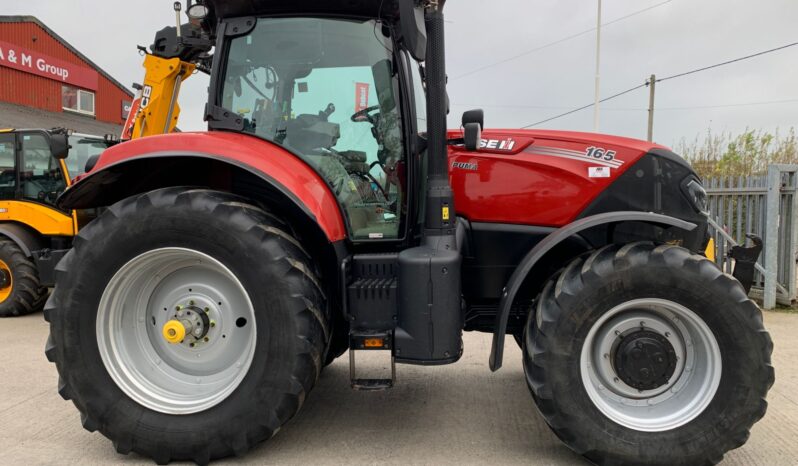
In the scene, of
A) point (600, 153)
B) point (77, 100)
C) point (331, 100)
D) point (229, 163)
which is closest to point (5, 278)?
point (229, 163)

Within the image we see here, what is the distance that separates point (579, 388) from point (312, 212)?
153cm

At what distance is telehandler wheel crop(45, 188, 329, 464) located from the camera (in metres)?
2.67

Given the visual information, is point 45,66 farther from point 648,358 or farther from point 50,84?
point 648,358

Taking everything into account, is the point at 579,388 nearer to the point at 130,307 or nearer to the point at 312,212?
the point at 312,212

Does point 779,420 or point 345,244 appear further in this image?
point 779,420

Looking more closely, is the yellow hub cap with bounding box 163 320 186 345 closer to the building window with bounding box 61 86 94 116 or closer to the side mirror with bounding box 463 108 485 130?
the side mirror with bounding box 463 108 485 130

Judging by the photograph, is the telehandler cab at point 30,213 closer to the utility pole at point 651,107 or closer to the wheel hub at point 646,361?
the wheel hub at point 646,361

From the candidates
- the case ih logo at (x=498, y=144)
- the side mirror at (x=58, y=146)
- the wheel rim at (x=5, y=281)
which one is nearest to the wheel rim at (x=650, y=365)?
the case ih logo at (x=498, y=144)

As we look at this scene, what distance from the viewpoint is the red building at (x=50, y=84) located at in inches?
714

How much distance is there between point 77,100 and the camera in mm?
20969

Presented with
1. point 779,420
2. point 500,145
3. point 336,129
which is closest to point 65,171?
point 336,129

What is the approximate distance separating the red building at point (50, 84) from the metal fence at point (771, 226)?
56.4 feet

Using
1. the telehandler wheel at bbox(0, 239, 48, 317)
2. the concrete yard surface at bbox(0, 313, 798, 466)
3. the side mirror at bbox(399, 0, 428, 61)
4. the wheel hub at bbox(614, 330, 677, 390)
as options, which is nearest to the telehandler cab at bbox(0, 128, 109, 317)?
the telehandler wheel at bbox(0, 239, 48, 317)

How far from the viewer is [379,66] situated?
306 cm
